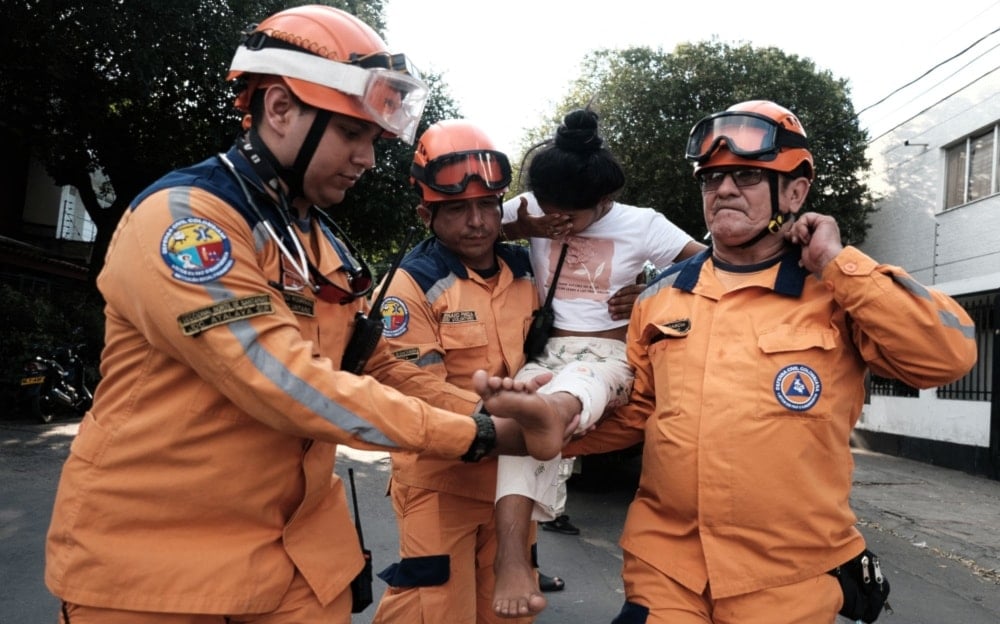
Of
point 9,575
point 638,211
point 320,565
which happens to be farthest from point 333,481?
point 9,575

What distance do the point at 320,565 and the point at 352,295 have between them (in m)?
0.79

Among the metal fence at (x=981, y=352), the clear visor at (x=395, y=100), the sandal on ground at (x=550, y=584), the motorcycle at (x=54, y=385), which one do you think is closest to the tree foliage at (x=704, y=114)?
the metal fence at (x=981, y=352)

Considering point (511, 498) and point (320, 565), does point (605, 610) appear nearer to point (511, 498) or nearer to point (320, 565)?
point (511, 498)

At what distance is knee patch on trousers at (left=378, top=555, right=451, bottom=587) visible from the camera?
3.26 meters

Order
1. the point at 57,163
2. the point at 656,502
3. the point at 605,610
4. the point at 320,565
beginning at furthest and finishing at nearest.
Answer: the point at 57,163 → the point at 605,610 → the point at 656,502 → the point at 320,565

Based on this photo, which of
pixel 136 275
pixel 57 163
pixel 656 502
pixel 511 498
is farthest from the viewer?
pixel 57 163

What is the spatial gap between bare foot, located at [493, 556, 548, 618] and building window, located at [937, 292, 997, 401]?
1149 centimetres

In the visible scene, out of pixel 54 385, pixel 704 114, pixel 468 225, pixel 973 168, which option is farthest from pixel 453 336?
pixel 704 114

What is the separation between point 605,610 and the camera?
5043mm

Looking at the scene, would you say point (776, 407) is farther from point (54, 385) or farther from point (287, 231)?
point (54, 385)

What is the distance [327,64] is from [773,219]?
5.15 ft

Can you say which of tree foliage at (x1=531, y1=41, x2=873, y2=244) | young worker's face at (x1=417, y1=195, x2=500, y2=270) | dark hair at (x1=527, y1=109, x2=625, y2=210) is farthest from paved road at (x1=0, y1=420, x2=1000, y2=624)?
tree foliage at (x1=531, y1=41, x2=873, y2=244)

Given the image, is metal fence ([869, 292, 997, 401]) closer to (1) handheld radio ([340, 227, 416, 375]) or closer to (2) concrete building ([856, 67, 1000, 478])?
(2) concrete building ([856, 67, 1000, 478])

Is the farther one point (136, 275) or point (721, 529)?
point (721, 529)
